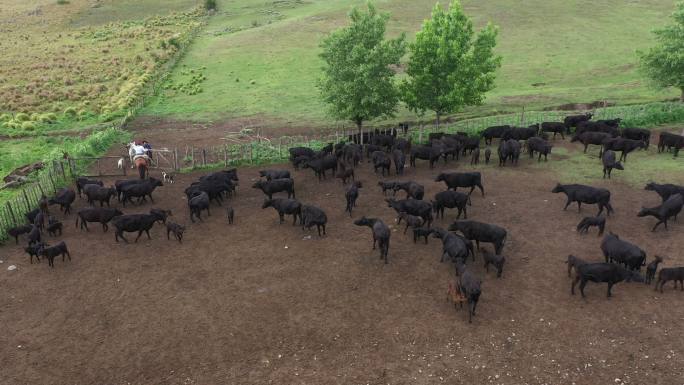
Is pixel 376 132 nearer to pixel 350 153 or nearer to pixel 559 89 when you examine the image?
pixel 350 153

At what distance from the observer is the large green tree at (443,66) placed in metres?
32.6

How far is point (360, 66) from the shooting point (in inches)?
1206

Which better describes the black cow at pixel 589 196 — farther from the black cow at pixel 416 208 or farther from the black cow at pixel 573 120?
the black cow at pixel 573 120

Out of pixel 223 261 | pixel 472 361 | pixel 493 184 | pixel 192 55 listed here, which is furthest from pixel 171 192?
pixel 192 55

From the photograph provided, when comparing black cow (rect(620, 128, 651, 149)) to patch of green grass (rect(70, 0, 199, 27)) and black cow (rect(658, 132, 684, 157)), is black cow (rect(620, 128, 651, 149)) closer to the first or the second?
black cow (rect(658, 132, 684, 157))

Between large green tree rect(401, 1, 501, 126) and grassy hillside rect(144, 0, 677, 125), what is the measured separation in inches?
338

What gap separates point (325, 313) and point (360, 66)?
64.8 ft

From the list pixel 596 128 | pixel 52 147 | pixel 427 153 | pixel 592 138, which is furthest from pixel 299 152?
pixel 52 147

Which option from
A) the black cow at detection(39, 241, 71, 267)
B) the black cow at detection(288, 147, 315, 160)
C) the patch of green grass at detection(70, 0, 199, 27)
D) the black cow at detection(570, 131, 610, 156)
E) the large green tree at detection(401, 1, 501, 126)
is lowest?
the black cow at detection(39, 241, 71, 267)

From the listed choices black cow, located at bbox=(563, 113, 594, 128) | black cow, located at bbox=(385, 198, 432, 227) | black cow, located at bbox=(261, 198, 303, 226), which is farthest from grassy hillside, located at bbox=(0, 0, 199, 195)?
black cow, located at bbox=(563, 113, 594, 128)

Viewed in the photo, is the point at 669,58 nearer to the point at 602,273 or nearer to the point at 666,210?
the point at 666,210

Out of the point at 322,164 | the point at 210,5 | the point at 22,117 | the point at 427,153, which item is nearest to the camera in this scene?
the point at 322,164

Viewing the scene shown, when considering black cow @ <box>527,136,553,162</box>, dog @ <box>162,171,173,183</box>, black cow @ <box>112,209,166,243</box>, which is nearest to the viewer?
black cow @ <box>112,209,166,243</box>

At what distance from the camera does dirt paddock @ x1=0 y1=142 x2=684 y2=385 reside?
40.1 feet
